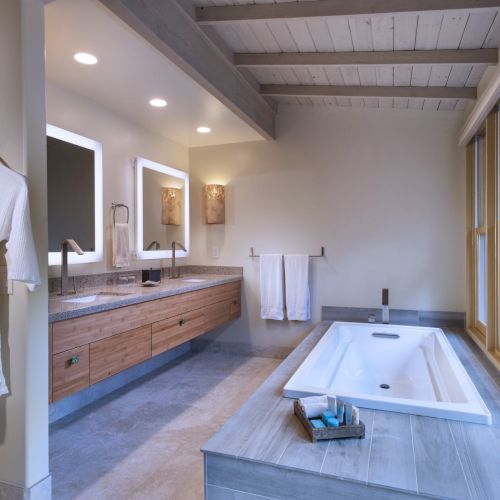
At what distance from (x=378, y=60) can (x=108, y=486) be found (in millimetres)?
2908

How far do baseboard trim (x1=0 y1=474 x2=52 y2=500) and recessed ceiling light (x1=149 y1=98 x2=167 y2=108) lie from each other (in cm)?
249

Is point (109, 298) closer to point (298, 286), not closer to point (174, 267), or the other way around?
point (174, 267)

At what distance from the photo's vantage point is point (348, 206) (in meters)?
3.98

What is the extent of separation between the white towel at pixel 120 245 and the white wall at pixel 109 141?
2.1 inches

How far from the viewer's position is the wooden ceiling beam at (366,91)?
3.13 m

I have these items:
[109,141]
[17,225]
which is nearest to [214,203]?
[109,141]

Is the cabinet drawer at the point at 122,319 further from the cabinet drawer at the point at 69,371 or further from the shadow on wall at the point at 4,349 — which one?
the shadow on wall at the point at 4,349

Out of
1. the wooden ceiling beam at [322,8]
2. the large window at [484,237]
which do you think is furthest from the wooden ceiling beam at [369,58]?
the wooden ceiling beam at [322,8]

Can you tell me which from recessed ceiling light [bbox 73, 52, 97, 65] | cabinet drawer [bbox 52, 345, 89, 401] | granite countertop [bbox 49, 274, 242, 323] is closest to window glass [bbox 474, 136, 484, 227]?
granite countertop [bbox 49, 274, 242, 323]

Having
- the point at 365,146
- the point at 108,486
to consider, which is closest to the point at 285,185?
the point at 365,146

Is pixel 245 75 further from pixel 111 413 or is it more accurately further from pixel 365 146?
pixel 111 413

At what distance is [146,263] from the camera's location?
3.80 m

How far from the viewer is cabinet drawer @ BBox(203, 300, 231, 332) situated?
3.62m

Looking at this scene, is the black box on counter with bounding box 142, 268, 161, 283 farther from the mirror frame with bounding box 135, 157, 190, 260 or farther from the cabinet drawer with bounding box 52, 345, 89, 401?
the cabinet drawer with bounding box 52, 345, 89, 401
